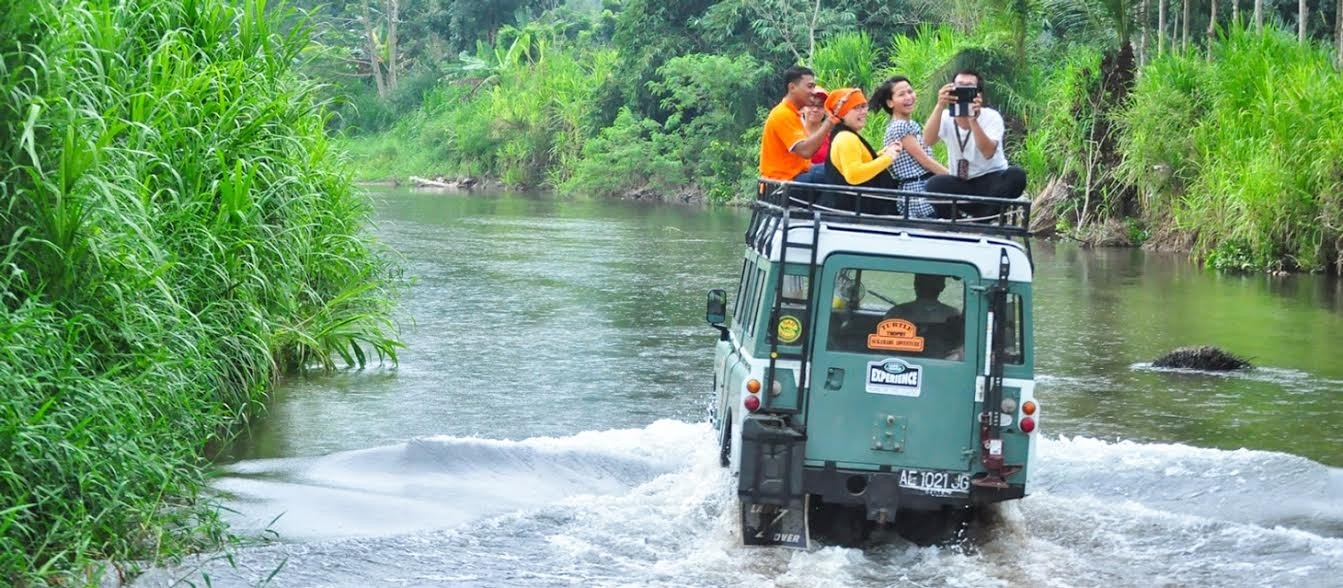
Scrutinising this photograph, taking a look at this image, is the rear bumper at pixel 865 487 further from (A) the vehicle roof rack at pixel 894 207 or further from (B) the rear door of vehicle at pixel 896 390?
(A) the vehicle roof rack at pixel 894 207

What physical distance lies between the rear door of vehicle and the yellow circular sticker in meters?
0.11

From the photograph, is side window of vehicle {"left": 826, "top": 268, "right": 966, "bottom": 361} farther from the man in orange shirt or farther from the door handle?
the man in orange shirt

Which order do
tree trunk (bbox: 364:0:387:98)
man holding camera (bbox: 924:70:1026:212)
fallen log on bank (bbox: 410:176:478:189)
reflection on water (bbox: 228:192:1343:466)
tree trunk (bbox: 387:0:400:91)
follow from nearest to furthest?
1. man holding camera (bbox: 924:70:1026:212)
2. reflection on water (bbox: 228:192:1343:466)
3. fallen log on bank (bbox: 410:176:478:189)
4. tree trunk (bbox: 387:0:400:91)
5. tree trunk (bbox: 364:0:387:98)

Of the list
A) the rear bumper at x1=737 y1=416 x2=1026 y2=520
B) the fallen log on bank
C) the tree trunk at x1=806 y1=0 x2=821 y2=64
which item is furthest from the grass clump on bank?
the fallen log on bank

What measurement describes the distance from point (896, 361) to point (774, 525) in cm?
110

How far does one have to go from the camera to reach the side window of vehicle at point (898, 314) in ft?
28.6

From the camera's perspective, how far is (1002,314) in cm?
861

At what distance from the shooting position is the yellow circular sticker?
8.73 meters

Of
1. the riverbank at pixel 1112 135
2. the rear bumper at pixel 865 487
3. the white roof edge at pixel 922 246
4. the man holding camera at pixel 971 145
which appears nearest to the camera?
the rear bumper at pixel 865 487

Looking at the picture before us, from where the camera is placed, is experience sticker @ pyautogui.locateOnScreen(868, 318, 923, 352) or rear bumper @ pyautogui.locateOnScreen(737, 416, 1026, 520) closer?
rear bumper @ pyautogui.locateOnScreen(737, 416, 1026, 520)

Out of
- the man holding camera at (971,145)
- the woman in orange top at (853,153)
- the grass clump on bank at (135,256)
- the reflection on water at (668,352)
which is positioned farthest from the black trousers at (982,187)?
the grass clump on bank at (135,256)

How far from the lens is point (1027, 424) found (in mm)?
8641

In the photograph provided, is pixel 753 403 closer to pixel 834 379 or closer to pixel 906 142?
pixel 834 379

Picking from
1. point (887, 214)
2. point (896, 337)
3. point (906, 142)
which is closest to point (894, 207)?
point (887, 214)
